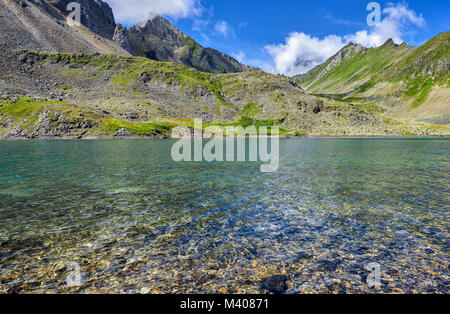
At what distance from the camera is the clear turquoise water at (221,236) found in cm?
1052

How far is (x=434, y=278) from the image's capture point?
10.5m

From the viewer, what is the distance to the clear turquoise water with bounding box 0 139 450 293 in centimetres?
1052

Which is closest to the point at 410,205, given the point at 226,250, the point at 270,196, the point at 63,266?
the point at 270,196

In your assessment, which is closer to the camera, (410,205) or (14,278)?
(14,278)

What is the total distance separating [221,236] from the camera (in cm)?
1484
